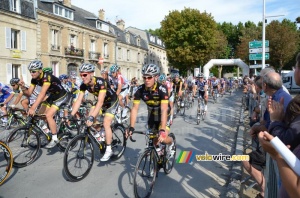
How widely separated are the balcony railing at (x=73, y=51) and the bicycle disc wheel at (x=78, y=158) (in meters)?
28.3

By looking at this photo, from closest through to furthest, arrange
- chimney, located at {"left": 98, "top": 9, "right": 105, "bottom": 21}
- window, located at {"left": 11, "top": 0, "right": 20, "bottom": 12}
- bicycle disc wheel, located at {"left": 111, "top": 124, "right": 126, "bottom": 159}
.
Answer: bicycle disc wheel, located at {"left": 111, "top": 124, "right": 126, "bottom": 159} < window, located at {"left": 11, "top": 0, "right": 20, "bottom": 12} < chimney, located at {"left": 98, "top": 9, "right": 105, "bottom": 21}

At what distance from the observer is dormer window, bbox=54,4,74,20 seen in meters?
30.4

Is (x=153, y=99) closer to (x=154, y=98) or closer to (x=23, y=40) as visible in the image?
(x=154, y=98)

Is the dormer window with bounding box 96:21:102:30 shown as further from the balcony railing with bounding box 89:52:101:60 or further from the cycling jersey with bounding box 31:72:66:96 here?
the cycling jersey with bounding box 31:72:66:96

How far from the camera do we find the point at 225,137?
848cm

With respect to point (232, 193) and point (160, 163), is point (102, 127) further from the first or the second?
point (232, 193)

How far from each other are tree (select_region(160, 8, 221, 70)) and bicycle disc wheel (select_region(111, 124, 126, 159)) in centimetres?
3564

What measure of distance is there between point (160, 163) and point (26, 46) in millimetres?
25244

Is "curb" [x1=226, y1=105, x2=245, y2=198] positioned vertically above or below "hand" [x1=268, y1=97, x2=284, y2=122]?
below

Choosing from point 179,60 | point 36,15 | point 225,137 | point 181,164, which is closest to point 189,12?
point 179,60

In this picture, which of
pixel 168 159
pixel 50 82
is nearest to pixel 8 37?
pixel 50 82

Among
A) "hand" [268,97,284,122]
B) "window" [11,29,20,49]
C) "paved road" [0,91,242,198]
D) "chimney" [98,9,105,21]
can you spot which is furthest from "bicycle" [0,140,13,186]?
"chimney" [98,9,105,21]

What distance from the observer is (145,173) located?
415 cm

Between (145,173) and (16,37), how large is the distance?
25192 millimetres
